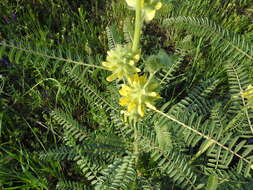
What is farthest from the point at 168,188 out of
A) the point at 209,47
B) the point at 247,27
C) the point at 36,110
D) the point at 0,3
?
the point at 0,3

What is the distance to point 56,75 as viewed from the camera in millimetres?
1863

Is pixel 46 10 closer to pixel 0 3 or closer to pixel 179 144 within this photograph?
pixel 0 3

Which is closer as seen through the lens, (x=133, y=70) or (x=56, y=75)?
(x=133, y=70)

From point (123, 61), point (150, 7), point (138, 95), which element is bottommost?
A: point (138, 95)

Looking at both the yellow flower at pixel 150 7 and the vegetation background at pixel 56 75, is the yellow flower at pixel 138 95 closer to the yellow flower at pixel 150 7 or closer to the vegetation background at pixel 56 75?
the yellow flower at pixel 150 7

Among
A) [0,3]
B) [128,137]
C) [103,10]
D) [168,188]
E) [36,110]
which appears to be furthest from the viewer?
[103,10]

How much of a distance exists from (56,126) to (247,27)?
1.79m

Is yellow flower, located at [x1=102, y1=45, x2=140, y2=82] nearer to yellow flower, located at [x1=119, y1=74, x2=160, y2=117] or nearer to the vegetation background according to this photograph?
yellow flower, located at [x1=119, y1=74, x2=160, y2=117]

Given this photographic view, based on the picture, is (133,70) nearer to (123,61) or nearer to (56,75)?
(123,61)

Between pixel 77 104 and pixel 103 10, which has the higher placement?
pixel 103 10

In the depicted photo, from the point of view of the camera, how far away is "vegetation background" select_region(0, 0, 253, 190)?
1.40m

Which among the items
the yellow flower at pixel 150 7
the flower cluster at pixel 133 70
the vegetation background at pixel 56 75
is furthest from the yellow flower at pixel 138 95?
the vegetation background at pixel 56 75

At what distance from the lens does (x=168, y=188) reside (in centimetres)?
134

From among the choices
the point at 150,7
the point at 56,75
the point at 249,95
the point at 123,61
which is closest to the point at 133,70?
the point at 123,61
